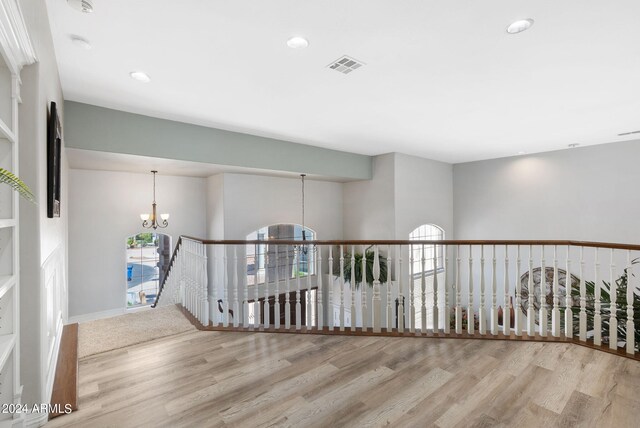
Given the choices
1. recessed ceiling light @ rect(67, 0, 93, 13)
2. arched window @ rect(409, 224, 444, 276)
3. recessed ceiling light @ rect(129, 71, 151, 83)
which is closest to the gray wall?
arched window @ rect(409, 224, 444, 276)

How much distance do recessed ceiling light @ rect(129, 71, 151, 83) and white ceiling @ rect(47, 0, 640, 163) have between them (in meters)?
0.06

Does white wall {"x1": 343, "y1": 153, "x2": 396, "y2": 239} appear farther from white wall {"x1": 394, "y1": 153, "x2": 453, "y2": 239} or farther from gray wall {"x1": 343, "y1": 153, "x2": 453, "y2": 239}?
white wall {"x1": 394, "y1": 153, "x2": 453, "y2": 239}

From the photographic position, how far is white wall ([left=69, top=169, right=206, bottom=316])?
522 cm

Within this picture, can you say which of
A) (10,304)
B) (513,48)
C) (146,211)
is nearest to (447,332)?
(513,48)

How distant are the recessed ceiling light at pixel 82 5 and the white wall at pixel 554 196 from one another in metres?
7.37

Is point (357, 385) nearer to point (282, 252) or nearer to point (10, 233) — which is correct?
point (10, 233)

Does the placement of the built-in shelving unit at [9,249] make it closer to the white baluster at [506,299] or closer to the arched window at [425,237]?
the white baluster at [506,299]

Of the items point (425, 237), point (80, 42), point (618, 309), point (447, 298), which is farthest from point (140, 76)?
point (425, 237)

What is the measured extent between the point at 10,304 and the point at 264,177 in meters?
Answer: 5.05

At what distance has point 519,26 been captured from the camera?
2066mm

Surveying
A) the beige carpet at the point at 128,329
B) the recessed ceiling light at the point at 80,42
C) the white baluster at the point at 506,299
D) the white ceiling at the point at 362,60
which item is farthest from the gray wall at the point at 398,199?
the recessed ceiling light at the point at 80,42

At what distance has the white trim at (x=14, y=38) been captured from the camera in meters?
1.18

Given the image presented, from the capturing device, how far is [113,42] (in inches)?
88.0

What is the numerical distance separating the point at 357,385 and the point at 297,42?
2.57m
